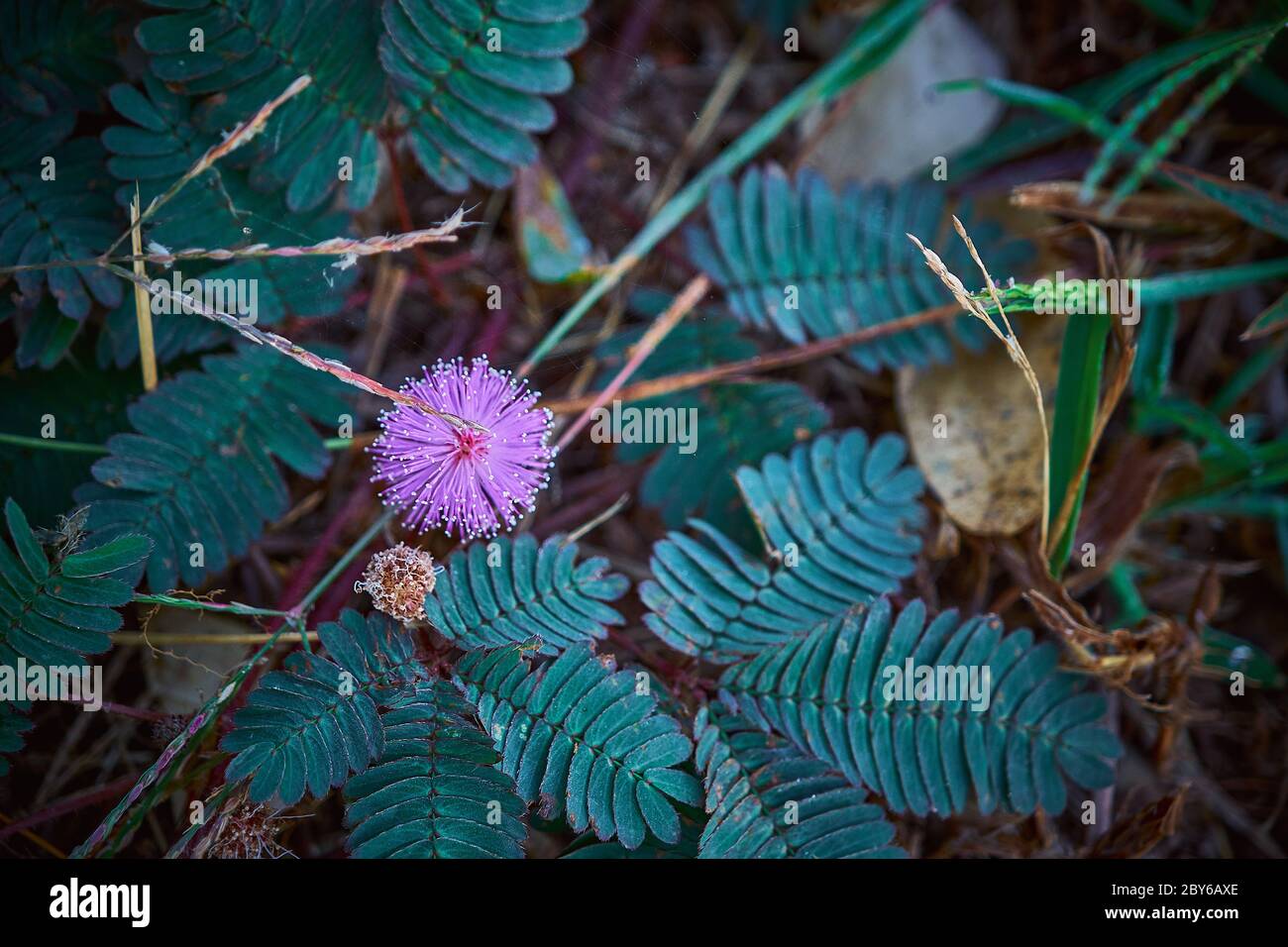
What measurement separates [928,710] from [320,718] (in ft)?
3.46

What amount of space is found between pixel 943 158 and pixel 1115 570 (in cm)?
108

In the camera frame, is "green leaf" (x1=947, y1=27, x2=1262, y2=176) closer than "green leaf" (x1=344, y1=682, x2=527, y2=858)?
No

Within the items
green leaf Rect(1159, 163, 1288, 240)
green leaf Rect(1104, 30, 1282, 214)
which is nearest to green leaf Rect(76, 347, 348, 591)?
green leaf Rect(1104, 30, 1282, 214)

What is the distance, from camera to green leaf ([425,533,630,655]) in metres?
1.68

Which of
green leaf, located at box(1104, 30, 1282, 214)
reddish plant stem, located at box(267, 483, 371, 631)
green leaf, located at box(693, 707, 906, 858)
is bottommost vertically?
green leaf, located at box(693, 707, 906, 858)

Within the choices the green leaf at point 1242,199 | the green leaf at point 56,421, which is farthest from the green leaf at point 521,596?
the green leaf at point 1242,199

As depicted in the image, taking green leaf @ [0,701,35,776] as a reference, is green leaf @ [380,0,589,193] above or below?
above

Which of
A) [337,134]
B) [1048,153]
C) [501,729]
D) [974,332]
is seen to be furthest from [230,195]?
[1048,153]

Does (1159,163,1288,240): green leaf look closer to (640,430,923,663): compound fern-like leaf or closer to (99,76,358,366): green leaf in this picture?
(640,430,923,663): compound fern-like leaf

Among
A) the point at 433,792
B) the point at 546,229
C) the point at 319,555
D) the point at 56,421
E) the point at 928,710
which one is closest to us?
the point at 433,792

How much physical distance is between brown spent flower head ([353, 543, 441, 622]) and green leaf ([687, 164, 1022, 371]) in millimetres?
920

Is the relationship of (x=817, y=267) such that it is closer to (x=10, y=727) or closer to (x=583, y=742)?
(x=583, y=742)

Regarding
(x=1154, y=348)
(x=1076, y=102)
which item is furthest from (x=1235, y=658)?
(x=1076, y=102)

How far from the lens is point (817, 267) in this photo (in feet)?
7.08
